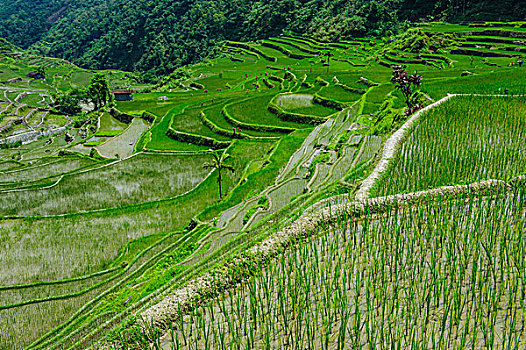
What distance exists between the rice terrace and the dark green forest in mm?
25906

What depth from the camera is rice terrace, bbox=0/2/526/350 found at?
14.6ft

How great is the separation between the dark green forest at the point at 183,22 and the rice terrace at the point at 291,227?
25.9 meters

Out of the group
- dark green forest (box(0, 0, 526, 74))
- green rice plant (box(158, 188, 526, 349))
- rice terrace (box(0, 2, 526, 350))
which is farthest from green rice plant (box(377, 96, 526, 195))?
dark green forest (box(0, 0, 526, 74))

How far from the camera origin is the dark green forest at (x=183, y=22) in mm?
56406

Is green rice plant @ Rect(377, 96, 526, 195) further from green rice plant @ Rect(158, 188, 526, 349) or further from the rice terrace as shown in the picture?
green rice plant @ Rect(158, 188, 526, 349)

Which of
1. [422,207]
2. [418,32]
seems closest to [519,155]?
[422,207]

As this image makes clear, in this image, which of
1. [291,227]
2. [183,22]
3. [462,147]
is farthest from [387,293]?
[183,22]

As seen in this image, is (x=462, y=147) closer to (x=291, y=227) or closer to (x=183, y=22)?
(x=291, y=227)

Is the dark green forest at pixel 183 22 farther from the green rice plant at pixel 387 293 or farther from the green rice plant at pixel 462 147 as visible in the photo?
the green rice plant at pixel 387 293

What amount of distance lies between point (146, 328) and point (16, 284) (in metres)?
9.21

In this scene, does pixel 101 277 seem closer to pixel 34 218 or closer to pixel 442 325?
pixel 34 218

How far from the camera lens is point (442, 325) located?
3.84 meters

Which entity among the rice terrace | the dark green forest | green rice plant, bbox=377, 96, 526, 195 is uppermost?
the dark green forest

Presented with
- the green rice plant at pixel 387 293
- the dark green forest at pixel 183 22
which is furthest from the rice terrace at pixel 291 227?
the dark green forest at pixel 183 22
